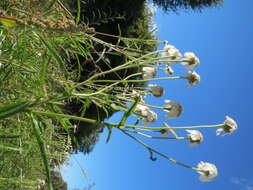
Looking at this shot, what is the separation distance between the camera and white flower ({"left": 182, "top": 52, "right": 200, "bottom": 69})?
122cm

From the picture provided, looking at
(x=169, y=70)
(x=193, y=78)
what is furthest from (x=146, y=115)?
(x=169, y=70)

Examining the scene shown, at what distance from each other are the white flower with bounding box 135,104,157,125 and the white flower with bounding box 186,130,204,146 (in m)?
0.14

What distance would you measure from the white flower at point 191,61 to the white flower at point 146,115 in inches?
13.0

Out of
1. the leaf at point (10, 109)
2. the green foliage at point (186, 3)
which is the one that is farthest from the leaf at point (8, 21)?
the green foliage at point (186, 3)

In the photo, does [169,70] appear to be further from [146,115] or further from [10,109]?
[10,109]

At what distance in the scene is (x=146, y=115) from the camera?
991 millimetres

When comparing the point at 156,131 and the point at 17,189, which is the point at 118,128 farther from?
the point at 17,189

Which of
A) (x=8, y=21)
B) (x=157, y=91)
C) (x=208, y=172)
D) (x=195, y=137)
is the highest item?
(x=8, y=21)

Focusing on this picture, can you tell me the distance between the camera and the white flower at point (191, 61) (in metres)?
1.22

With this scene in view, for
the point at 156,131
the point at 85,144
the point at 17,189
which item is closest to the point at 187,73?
the point at 156,131

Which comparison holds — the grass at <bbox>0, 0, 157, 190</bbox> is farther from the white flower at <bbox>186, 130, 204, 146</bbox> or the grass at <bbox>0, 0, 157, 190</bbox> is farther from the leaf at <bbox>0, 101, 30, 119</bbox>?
the white flower at <bbox>186, 130, 204, 146</bbox>

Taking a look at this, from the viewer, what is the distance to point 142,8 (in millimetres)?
6699

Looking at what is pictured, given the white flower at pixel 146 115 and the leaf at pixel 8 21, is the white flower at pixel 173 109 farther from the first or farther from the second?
the leaf at pixel 8 21

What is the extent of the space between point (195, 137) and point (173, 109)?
5.2 inches
